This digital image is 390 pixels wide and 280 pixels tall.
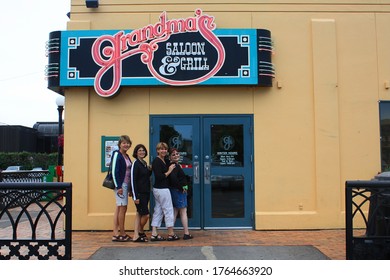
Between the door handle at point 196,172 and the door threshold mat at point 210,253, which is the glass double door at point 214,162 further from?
the door threshold mat at point 210,253

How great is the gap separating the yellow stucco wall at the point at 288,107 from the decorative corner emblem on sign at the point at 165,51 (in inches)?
13.8

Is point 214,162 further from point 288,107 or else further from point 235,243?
point 288,107

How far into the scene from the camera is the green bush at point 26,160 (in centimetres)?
2016

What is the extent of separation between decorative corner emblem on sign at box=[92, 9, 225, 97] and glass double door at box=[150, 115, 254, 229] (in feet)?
2.90

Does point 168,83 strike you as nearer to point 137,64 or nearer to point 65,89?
point 137,64

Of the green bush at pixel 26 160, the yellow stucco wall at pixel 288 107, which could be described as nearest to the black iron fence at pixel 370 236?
the yellow stucco wall at pixel 288 107

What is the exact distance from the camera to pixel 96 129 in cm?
735

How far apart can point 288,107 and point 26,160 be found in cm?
1812

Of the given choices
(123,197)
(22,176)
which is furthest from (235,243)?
(22,176)

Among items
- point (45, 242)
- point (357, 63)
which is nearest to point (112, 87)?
point (45, 242)

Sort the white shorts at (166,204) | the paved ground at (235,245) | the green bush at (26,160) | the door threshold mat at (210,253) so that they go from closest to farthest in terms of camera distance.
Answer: the door threshold mat at (210,253) → the paved ground at (235,245) → the white shorts at (166,204) → the green bush at (26,160)

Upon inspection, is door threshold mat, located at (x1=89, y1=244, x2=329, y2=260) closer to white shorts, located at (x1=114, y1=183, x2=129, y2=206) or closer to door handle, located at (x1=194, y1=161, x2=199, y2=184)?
white shorts, located at (x1=114, y1=183, x2=129, y2=206)

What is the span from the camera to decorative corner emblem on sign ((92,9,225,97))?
7.12 meters

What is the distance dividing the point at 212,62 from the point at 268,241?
3.43 meters
